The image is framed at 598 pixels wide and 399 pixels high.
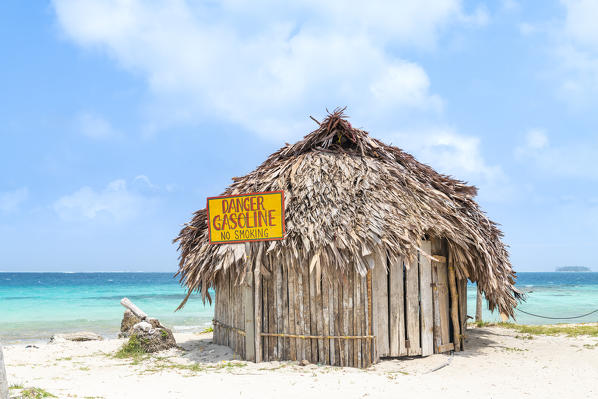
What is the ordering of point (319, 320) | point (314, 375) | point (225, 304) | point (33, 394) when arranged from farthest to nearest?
point (225, 304), point (319, 320), point (314, 375), point (33, 394)

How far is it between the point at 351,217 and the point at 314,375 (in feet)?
7.98

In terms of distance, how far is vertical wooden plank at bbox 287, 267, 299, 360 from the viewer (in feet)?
24.8

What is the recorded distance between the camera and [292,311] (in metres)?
7.59

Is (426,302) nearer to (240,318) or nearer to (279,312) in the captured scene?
(279,312)

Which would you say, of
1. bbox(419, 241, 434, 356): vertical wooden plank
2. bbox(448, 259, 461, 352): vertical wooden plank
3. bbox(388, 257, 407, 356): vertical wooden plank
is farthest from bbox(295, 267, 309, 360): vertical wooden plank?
bbox(448, 259, 461, 352): vertical wooden plank

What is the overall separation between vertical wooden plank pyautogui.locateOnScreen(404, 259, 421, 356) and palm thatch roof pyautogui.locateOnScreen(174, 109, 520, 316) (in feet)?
2.14

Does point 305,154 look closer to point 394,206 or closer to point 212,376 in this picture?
point 394,206

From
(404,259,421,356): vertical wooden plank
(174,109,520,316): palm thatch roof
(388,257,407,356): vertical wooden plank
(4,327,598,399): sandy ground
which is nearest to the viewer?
(4,327,598,399): sandy ground

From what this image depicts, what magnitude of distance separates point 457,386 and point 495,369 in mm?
1442

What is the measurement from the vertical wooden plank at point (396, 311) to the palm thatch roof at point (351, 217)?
20.1 inches

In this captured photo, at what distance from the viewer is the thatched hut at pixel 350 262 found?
7387 mm

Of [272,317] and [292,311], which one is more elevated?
[292,311]

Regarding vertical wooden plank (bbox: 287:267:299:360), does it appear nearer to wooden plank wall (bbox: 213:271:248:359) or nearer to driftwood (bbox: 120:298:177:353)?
wooden plank wall (bbox: 213:271:248:359)

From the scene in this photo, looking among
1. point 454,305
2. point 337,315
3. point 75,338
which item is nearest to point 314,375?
point 337,315
